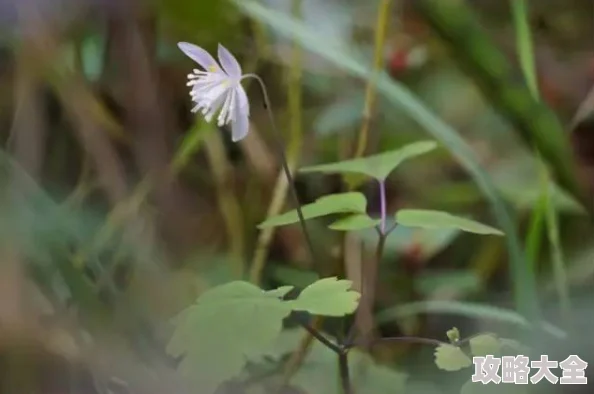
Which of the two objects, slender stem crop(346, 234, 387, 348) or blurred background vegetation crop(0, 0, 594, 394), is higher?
blurred background vegetation crop(0, 0, 594, 394)

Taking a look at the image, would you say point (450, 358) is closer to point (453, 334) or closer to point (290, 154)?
point (453, 334)

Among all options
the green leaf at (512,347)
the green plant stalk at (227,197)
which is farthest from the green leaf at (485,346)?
the green plant stalk at (227,197)

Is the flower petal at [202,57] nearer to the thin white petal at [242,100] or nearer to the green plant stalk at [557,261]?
the thin white petal at [242,100]

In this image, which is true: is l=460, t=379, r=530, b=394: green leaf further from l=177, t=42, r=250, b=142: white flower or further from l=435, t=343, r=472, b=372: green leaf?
l=177, t=42, r=250, b=142: white flower

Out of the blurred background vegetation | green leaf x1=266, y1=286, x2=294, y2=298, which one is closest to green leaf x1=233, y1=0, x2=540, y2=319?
the blurred background vegetation

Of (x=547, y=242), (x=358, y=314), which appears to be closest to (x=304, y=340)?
(x=358, y=314)
